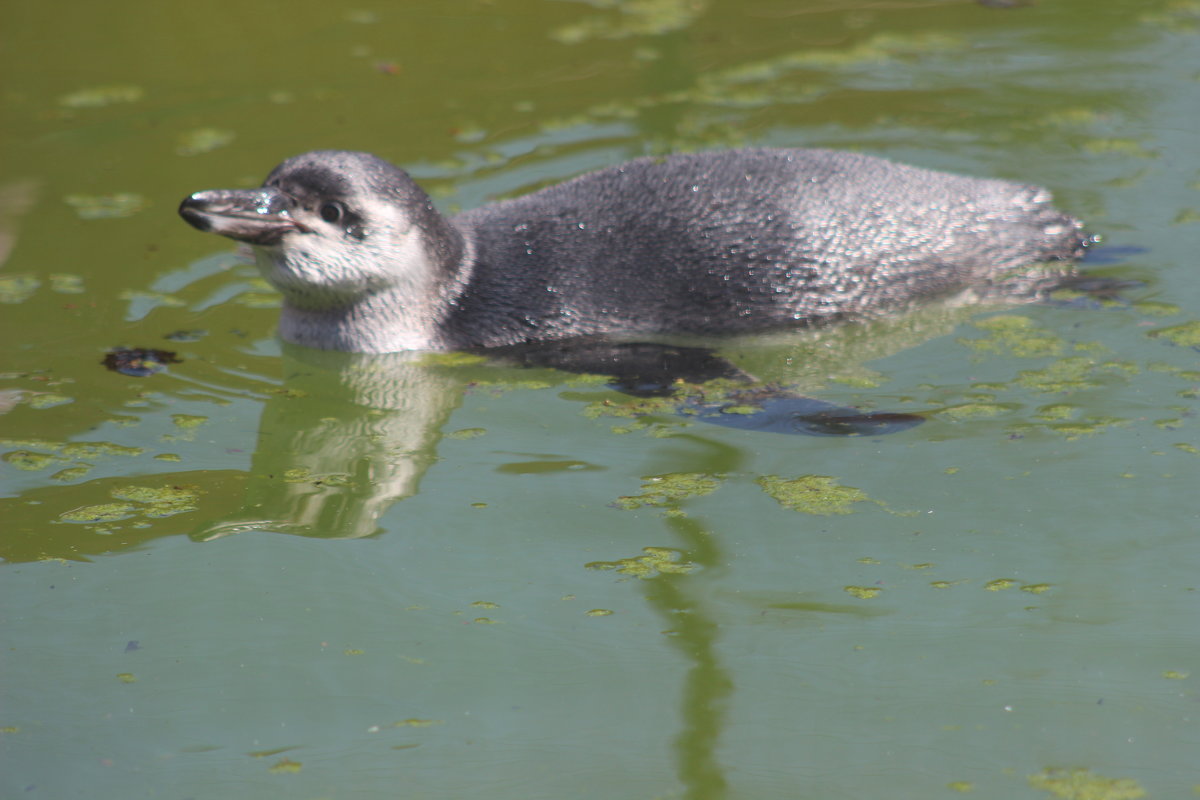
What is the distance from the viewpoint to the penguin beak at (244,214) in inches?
197

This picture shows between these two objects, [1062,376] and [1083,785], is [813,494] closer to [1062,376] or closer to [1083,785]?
[1062,376]

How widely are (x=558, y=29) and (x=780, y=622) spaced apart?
6091mm

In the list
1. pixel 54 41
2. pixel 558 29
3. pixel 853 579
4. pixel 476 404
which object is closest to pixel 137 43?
pixel 54 41

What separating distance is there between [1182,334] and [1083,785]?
9.12 ft

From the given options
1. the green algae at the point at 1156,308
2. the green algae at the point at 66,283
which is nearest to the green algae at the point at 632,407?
the green algae at the point at 1156,308

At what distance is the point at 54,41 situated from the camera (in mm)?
8867

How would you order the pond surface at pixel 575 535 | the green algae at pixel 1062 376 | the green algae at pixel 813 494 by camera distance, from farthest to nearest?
1. the green algae at pixel 1062 376
2. the green algae at pixel 813 494
3. the pond surface at pixel 575 535

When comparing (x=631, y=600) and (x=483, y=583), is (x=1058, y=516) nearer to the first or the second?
(x=631, y=600)

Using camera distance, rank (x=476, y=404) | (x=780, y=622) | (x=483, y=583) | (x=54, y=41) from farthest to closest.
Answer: (x=54, y=41), (x=476, y=404), (x=483, y=583), (x=780, y=622)

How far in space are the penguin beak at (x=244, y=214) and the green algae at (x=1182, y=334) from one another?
11.2 feet

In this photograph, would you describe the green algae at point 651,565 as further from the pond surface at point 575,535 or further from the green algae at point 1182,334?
the green algae at point 1182,334

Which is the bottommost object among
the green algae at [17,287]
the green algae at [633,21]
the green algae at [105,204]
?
the green algae at [17,287]

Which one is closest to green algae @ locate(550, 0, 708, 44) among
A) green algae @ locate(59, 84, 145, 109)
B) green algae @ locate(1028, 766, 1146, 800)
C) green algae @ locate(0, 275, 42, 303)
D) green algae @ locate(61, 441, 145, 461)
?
green algae @ locate(59, 84, 145, 109)

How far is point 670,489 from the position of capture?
4449 mm
